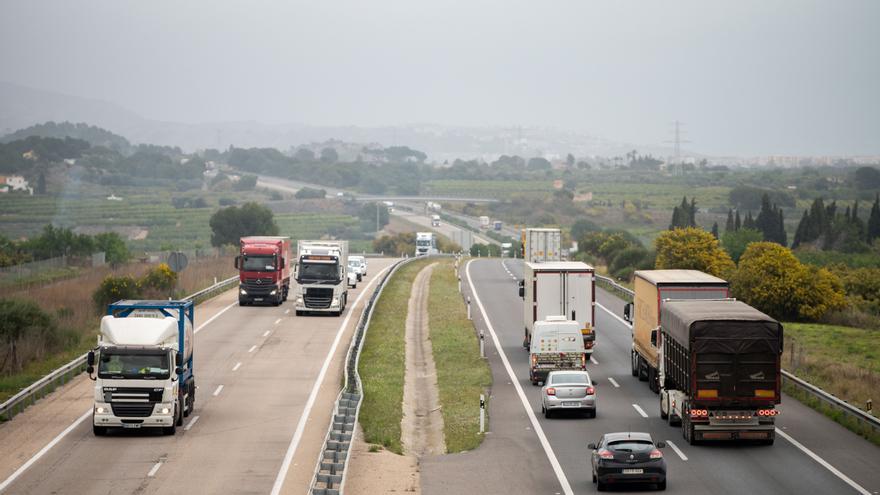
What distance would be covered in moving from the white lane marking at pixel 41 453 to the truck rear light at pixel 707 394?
15.2 metres

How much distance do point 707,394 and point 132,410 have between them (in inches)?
542

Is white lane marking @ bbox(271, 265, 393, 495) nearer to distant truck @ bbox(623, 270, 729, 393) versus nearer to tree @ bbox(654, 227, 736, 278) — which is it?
distant truck @ bbox(623, 270, 729, 393)

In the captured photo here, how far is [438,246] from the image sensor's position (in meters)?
162

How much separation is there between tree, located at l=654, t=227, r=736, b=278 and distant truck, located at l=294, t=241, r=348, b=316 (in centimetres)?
2781

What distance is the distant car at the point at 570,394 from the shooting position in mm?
32781

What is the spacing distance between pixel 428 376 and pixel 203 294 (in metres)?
27.1

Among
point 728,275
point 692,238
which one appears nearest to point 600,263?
point 692,238

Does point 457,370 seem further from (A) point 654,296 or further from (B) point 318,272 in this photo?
(B) point 318,272

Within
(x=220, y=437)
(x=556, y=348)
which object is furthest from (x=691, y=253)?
(x=220, y=437)

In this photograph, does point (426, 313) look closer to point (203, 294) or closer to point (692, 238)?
point (203, 294)

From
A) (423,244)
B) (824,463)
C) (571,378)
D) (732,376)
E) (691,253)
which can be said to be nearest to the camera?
(824,463)

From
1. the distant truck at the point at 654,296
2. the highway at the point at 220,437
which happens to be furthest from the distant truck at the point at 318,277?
the distant truck at the point at 654,296

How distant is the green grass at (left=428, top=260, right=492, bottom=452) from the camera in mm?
31828

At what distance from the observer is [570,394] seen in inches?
1293
